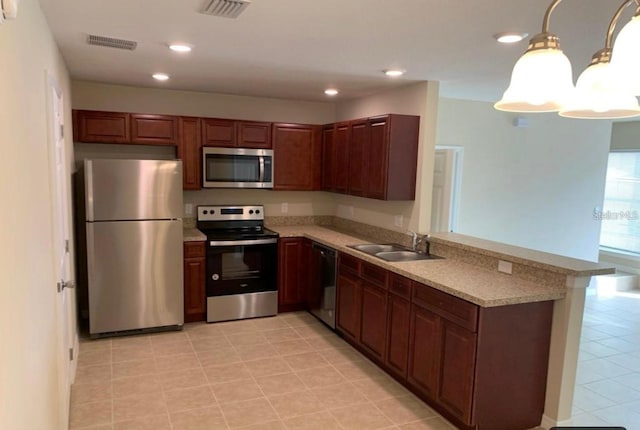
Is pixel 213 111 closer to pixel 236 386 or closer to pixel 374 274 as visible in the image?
pixel 374 274

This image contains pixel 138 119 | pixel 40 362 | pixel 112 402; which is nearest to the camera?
pixel 40 362

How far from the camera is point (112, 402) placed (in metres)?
3.07

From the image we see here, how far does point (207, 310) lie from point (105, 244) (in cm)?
121

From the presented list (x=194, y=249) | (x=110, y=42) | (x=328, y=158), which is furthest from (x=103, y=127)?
(x=328, y=158)

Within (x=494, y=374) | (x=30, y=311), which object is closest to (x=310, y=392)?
(x=494, y=374)

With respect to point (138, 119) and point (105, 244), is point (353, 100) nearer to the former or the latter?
point (138, 119)

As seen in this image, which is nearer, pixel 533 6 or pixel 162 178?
pixel 533 6

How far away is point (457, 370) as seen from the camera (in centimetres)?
277

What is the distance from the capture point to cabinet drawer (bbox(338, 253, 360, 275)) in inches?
155

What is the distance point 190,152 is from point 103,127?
0.87m

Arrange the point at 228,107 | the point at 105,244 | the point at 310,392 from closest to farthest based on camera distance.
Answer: the point at 310,392, the point at 105,244, the point at 228,107

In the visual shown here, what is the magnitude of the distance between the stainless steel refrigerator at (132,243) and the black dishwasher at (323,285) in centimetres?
138

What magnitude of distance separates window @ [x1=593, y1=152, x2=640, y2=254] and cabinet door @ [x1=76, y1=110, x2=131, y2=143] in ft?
22.8

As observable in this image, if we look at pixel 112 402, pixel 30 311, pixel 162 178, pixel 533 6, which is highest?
Result: pixel 533 6
